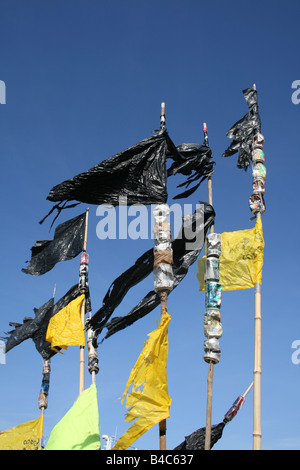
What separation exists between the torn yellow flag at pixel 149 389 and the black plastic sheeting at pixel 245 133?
16.4 feet

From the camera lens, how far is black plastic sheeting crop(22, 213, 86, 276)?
1684 cm

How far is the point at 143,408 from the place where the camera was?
9.70 metres

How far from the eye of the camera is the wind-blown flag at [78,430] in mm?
10633

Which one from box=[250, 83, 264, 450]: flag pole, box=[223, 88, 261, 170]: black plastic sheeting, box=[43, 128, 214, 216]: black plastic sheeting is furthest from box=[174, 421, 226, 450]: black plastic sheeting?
box=[223, 88, 261, 170]: black plastic sheeting

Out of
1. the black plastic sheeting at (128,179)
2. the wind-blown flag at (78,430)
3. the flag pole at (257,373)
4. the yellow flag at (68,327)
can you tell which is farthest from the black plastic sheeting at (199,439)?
the yellow flag at (68,327)

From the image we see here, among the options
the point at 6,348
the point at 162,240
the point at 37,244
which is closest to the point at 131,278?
the point at 162,240

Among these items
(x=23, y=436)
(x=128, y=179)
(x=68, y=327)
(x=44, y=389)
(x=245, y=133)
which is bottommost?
(x=23, y=436)

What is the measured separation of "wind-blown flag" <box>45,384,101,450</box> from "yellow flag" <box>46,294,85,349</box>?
18.4 ft

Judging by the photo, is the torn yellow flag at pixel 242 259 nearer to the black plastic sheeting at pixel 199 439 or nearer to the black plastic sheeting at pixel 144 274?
the black plastic sheeting at pixel 144 274

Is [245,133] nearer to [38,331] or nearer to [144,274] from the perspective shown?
[144,274]

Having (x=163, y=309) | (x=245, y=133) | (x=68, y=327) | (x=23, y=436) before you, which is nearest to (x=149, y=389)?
(x=163, y=309)

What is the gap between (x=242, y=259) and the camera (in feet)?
40.2

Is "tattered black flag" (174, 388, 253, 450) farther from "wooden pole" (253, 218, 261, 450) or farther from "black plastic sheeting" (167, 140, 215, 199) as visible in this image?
"black plastic sheeting" (167, 140, 215, 199)

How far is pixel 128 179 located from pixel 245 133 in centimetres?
340
